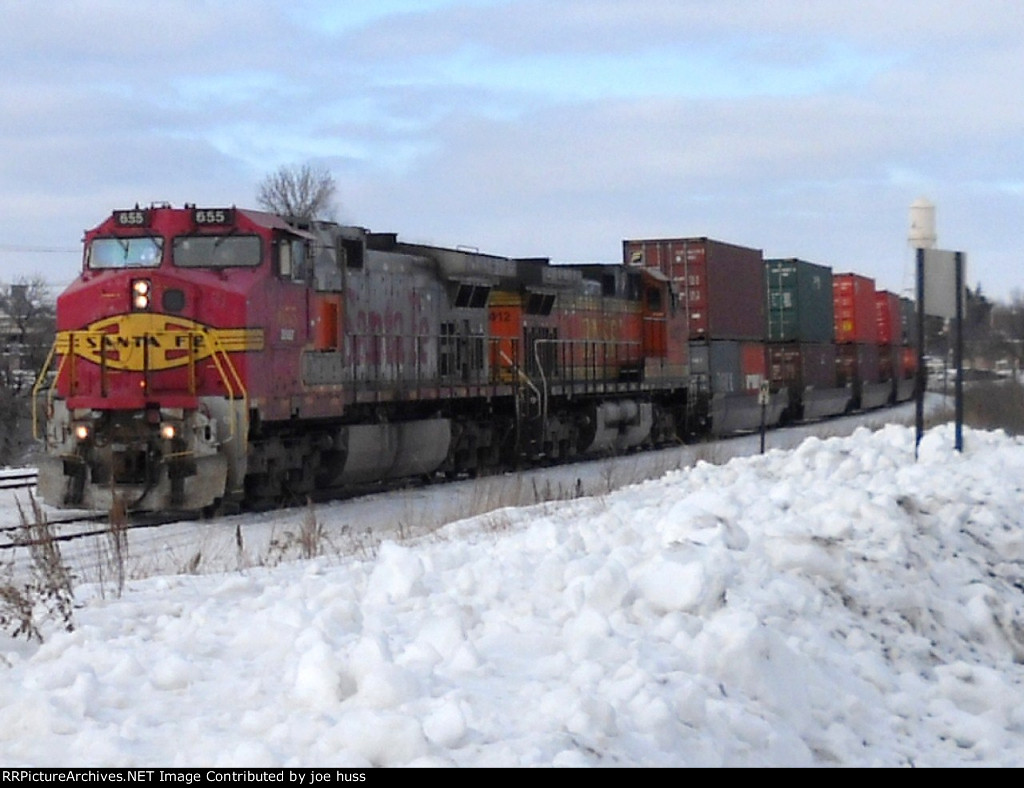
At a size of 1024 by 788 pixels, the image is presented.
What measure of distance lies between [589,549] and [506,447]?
48.4 ft

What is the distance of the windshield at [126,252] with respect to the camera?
52.5ft

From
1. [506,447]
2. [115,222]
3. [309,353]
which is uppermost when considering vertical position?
[115,222]

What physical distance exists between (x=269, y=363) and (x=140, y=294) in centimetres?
170

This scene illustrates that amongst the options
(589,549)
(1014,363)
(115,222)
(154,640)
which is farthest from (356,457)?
(1014,363)

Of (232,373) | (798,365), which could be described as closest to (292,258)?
(232,373)

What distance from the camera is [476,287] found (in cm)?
2123

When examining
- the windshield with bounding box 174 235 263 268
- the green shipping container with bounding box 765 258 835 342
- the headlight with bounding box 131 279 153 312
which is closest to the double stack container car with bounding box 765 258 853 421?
the green shipping container with bounding box 765 258 835 342

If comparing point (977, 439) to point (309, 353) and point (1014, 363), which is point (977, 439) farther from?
point (1014, 363)

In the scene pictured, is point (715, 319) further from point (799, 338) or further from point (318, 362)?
point (318, 362)

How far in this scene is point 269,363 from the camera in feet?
52.2

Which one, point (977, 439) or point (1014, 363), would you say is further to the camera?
point (1014, 363)

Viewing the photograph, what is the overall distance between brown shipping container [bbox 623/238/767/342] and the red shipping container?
15.5m

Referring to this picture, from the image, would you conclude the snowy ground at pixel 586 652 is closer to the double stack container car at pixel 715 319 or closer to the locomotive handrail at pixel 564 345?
the locomotive handrail at pixel 564 345

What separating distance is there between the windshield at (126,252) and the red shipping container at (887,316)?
34.8m
